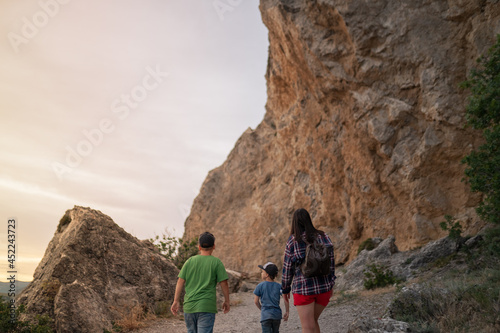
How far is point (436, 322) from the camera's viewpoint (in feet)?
18.3

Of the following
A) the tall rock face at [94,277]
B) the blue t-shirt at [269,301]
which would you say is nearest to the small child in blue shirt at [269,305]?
the blue t-shirt at [269,301]

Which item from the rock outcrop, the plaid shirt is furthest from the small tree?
the plaid shirt

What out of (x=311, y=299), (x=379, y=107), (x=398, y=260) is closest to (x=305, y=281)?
(x=311, y=299)

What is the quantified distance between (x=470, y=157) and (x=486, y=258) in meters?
2.98

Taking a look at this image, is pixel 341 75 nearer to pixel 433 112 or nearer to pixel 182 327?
pixel 433 112

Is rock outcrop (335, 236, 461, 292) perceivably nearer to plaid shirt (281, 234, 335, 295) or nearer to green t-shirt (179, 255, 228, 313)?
plaid shirt (281, 234, 335, 295)

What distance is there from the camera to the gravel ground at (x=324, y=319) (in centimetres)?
873

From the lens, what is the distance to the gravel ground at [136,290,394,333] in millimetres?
8727

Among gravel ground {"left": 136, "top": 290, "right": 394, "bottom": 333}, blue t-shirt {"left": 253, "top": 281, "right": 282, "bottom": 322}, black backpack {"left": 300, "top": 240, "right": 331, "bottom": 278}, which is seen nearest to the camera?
black backpack {"left": 300, "top": 240, "right": 331, "bottom": 278}

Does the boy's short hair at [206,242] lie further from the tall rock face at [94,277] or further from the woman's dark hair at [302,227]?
the tall rock face at [94,277]

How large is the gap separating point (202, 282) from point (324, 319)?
5445mm

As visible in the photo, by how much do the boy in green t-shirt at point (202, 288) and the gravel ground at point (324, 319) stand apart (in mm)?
3877

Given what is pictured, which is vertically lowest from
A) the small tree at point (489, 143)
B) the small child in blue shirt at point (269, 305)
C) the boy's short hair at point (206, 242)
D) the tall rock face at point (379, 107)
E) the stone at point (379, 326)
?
the stone at point (379, 326)

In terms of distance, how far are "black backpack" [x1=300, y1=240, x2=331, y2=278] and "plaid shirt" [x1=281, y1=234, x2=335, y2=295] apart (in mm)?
99
